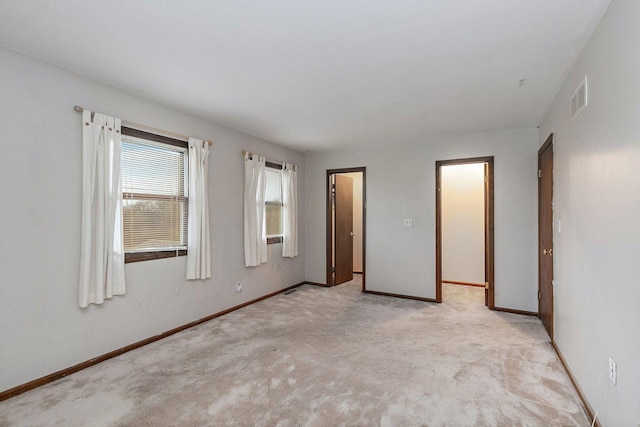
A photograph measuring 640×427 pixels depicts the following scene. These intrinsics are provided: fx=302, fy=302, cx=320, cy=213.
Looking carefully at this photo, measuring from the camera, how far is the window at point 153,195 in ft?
9.65

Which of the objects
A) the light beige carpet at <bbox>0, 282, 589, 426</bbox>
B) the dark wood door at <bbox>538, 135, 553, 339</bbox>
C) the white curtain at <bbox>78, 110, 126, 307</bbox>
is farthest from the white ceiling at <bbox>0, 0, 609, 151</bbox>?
the light beige carpet at <bbox>0, 282, 589, 426</bbox>

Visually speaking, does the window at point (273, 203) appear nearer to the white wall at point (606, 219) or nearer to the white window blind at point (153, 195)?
the white window blind at point (153, 195)

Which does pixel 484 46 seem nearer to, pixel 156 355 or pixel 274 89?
pixel 274 89

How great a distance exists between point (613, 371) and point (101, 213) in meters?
3.76

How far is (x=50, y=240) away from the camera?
239 cm

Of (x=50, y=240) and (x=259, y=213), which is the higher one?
(x=259, y=213)

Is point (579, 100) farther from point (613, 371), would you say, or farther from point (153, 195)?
point (153, 195)

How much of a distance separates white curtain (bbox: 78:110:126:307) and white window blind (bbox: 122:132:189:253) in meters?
0.14

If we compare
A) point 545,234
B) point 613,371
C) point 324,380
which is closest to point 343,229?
point 545,234

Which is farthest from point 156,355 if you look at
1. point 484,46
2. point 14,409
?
point 484,46

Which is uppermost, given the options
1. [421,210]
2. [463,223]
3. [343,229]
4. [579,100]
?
[579,100]

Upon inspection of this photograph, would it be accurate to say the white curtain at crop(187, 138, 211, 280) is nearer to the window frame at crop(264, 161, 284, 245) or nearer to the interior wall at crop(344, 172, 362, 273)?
the window frame at crop(264, 161, 284, 245)

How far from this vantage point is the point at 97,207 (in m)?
2.64

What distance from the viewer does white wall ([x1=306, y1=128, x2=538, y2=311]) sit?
4023 millimetres
